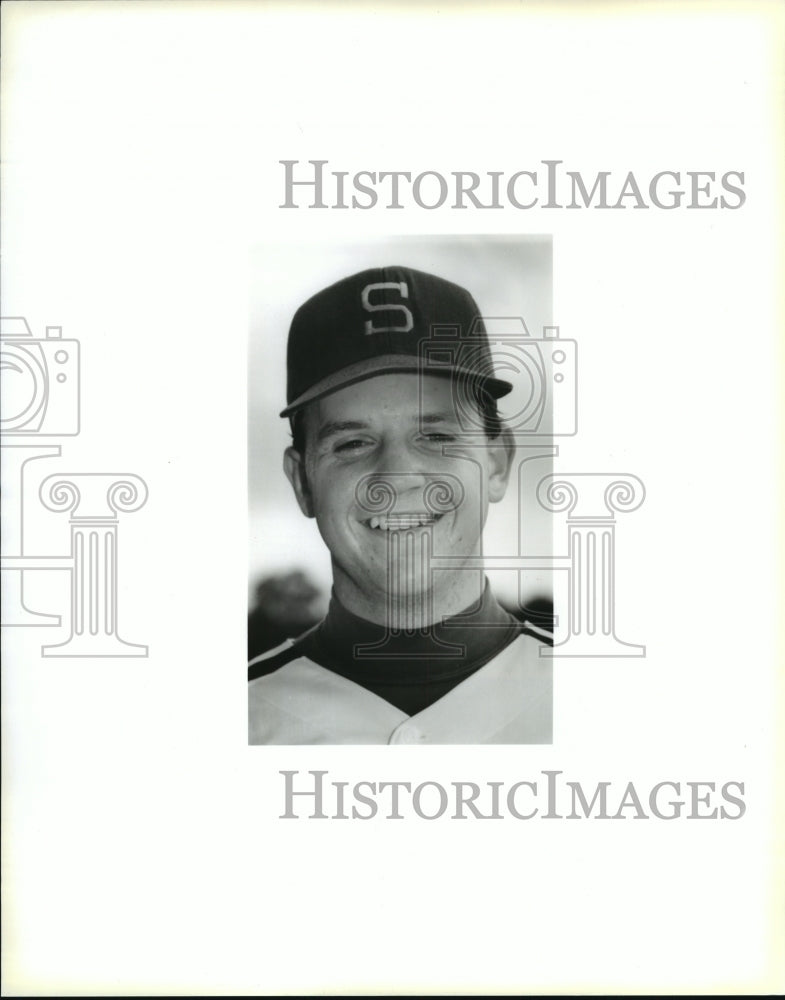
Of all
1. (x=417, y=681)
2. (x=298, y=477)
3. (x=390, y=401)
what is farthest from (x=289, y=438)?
(x=417, y=681)

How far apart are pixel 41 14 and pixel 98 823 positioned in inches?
73.9

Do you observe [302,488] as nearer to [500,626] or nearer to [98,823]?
[500,626]

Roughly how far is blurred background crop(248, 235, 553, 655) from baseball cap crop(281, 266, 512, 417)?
37mm

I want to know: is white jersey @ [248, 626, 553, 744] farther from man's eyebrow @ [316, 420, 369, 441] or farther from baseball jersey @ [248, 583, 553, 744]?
man's eyebrow @ [316, 420, 369, 441]

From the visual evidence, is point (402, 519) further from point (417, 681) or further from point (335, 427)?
point (417, 681)

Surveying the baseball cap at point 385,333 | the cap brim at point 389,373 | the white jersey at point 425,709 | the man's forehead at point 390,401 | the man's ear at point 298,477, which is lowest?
the white jersey at point 425,709

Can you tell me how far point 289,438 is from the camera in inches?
96.7

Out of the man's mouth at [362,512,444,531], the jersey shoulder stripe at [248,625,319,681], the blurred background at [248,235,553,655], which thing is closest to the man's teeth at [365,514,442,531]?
the man's mouth at [362,512,444,531]

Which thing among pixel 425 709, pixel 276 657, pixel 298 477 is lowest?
pixel 425 709

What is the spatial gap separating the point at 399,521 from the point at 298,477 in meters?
0.25

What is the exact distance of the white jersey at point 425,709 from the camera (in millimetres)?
2453

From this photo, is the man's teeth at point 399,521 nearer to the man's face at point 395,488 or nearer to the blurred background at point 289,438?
the man's face at point 395,488

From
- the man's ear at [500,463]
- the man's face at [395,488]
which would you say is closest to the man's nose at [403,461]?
the man's face at [395,488]

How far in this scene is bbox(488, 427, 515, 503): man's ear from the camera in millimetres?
2443
